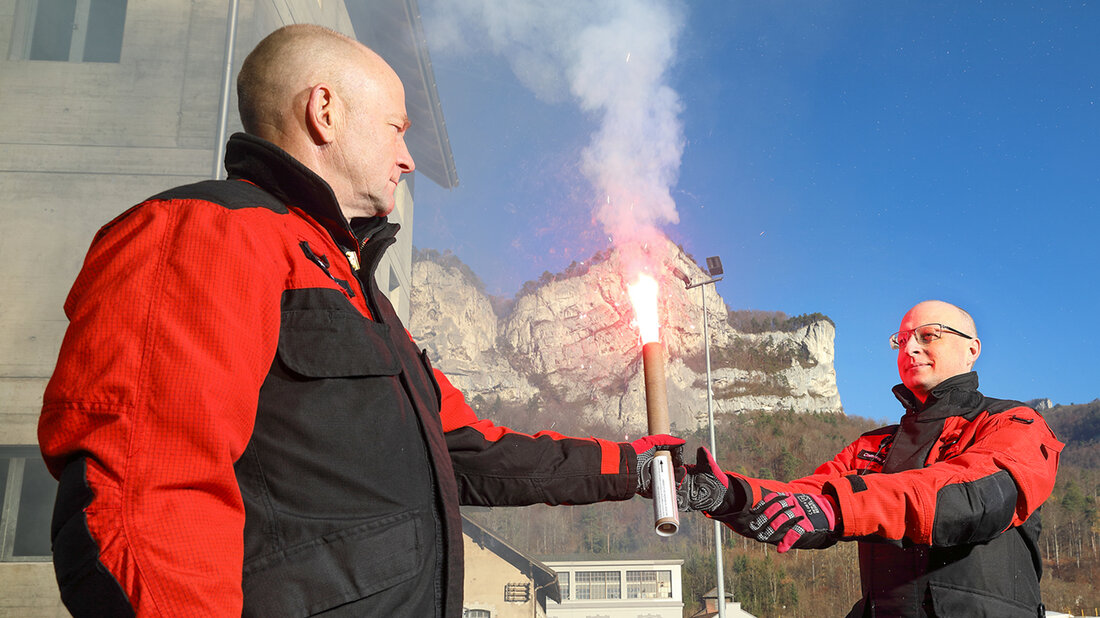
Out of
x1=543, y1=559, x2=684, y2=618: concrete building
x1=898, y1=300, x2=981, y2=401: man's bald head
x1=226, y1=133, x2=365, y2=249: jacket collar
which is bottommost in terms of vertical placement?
x1=543, y1=559, x2=684, y2=618: concrete building

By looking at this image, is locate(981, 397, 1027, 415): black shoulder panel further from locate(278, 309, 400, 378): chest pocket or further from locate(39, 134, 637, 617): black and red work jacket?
locate(278, 309, 400, 378): chest pocket

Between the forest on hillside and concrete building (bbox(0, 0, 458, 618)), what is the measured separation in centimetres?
2420

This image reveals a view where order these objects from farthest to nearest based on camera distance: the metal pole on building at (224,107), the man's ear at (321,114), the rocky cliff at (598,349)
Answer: the rocky cliff at (598,349), the metal pole on building at (224,107), the man's ear at (321,114)

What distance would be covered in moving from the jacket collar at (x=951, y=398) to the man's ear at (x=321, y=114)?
3237 mm

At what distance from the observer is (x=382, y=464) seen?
55.1 inches

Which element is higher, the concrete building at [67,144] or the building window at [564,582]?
the concrete building at [67,144]

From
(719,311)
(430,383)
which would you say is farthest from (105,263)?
(719,311)

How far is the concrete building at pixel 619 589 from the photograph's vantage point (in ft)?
86.0

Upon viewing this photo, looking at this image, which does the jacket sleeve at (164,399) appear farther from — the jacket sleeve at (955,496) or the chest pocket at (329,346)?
the jacket sleeve at (955,496)

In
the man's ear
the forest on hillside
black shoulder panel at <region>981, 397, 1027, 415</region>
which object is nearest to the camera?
the man's ear

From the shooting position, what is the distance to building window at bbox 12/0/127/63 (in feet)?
46.5

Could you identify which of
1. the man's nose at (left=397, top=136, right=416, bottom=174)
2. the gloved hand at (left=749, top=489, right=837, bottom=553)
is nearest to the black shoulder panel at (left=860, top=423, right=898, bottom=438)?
the gloved hand at (left=749, top=489, right=837, bottom=553)

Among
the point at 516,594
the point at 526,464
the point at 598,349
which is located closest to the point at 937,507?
the point at 526,464

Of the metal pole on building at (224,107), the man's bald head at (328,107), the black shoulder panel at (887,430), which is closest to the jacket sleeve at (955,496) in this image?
the black shoulder panel at (887,430)
